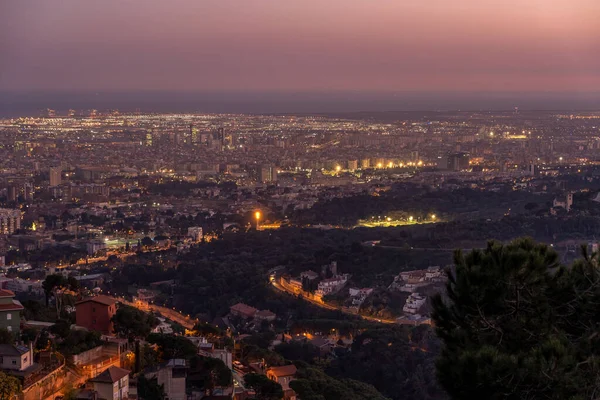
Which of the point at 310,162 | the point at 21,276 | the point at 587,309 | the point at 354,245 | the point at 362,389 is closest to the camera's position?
the point at 587,309

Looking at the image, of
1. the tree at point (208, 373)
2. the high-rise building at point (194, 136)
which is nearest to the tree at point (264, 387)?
the tree at point (208, 373)

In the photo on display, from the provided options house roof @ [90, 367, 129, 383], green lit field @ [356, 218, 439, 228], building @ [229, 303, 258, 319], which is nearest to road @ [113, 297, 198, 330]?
building @ [229, 303, 258, 319]

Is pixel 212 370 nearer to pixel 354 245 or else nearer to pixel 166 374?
pixel 166 374

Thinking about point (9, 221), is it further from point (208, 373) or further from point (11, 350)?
point (11, 350)

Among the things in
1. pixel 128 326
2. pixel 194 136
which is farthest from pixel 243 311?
pixel 194 136

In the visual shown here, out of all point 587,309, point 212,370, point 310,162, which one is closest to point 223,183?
point 310,162
